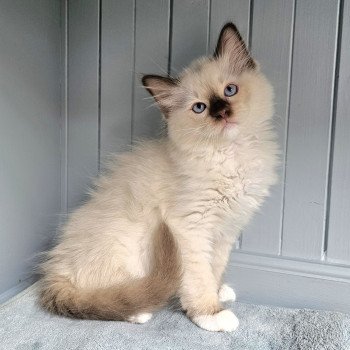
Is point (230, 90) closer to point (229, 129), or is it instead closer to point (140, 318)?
point (229, 129)

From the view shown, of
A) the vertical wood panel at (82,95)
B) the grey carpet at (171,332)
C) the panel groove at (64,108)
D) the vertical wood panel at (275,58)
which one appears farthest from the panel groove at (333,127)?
the panel groove at (64,108)

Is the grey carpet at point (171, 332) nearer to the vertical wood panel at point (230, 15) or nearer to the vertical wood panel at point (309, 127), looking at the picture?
the vertical wood panel at point (309, 127)

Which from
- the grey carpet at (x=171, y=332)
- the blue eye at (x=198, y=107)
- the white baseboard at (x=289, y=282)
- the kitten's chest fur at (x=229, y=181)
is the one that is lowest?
the grey carpet at (x=171, y=332)

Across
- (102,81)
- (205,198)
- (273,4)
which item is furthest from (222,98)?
(102,81)

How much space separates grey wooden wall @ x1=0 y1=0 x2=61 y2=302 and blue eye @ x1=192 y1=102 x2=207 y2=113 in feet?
1.86

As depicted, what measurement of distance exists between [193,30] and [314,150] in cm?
57

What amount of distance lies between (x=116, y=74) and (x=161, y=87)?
1.11 feet

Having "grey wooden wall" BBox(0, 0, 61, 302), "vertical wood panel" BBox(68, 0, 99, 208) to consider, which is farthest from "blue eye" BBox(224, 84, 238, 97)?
"grey wooden wall" BBox(0, 0, 61, 302)

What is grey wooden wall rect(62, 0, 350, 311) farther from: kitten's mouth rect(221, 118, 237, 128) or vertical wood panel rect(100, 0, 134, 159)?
kitten's mouth rect(221, 118, 237, 128)

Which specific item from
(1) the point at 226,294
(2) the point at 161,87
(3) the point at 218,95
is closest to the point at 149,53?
(2) the point at 161,87

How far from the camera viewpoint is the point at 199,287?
4.42ft

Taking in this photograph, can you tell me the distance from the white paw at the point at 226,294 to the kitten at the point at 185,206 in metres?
0.13

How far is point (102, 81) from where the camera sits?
1.68 metres

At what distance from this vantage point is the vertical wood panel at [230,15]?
152cm
